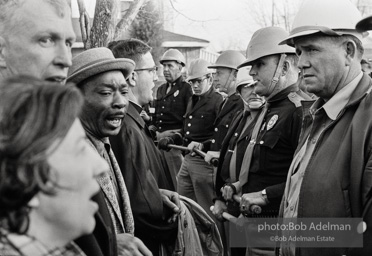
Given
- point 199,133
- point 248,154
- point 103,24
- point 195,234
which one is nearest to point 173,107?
point 199,133

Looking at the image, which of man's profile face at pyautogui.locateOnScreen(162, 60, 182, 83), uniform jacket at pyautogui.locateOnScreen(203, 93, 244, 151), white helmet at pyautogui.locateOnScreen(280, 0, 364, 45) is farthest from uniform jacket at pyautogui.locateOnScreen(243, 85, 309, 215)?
man's profile face at pyautogui.locateOnScreen(162, 60, 182, 83)

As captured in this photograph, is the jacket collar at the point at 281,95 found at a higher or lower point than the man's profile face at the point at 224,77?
higher

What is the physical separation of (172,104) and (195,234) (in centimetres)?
654

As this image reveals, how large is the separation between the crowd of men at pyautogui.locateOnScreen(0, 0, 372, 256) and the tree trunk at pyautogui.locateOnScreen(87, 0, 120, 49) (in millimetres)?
3453

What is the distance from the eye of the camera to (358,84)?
3150mm

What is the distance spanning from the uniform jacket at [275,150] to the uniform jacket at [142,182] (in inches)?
33.5

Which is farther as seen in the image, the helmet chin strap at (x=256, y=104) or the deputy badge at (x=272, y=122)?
the helmet chin strap at (x=256, y=104)

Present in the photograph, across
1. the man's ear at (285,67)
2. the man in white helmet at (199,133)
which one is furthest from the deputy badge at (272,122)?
the man in white helmet at (199,133)

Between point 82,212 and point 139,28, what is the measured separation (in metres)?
33.8

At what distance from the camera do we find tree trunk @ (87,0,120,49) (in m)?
8.55

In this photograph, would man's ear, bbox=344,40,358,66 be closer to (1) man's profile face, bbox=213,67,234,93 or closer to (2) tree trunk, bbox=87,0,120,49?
(1) man's profile face, bbox=213,67,234,93

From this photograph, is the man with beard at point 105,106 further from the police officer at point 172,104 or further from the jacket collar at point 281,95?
the police officer at point 172,104

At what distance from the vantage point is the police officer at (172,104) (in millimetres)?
9719

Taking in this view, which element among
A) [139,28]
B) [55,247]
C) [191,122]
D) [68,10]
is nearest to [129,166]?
[68,10]
